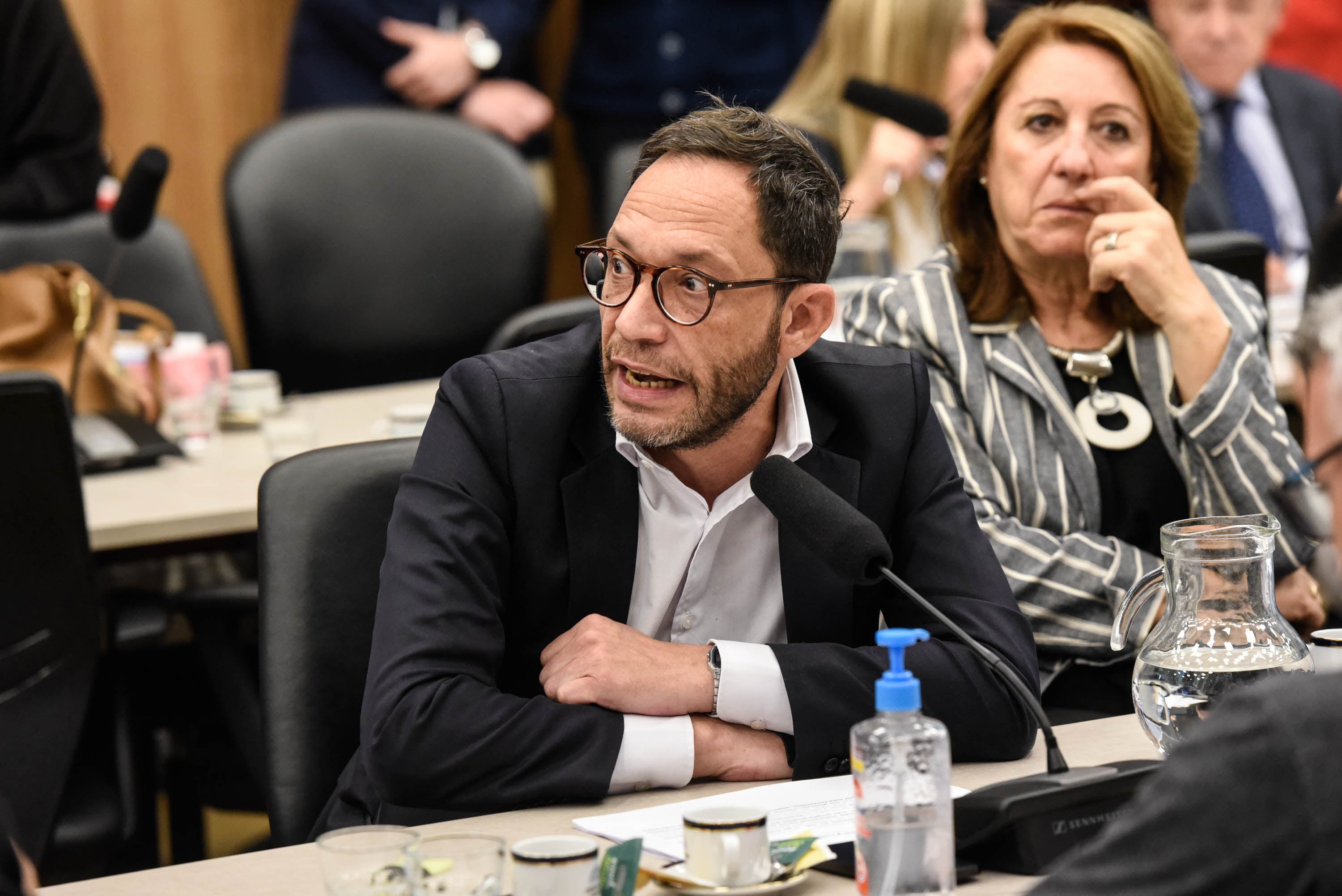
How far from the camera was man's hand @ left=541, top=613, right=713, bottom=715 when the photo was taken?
154cm

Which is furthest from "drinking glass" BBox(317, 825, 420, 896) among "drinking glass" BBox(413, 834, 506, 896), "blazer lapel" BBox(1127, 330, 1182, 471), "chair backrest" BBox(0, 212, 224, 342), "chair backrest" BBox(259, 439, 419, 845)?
"chair backrest" BBox(0, 212, 224, 342)

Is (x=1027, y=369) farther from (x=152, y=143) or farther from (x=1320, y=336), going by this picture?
(x=152, y=143)

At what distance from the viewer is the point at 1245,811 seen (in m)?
0.82

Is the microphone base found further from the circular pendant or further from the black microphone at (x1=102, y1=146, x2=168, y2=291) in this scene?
the black microphone at (x1=102, y1=146, x2=168, y2=291)

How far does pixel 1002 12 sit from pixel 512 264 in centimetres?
171

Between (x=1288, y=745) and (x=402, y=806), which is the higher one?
(x=1288, y=745)

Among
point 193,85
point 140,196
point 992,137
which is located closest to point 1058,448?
point 992,137

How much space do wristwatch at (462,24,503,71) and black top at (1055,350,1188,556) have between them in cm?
248

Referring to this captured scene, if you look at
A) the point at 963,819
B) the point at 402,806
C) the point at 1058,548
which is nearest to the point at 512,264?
the point at 1058,548

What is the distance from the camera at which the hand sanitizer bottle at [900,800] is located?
3.73ft

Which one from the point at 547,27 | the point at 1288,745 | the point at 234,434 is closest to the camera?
the point at 1288,745

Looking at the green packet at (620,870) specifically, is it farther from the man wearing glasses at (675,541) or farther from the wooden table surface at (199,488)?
the wooden table surface at (199,488)

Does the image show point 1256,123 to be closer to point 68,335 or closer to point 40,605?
point 68,335

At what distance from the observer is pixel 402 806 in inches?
60.6
